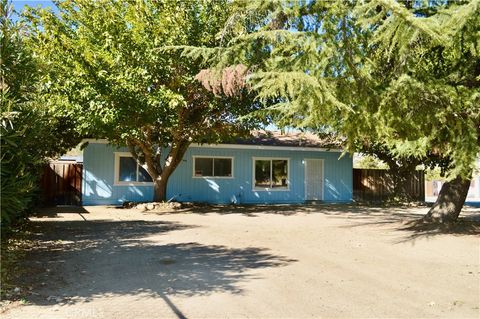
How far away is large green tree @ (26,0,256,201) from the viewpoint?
14250mm

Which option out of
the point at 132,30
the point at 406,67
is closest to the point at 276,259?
the point at 406,67

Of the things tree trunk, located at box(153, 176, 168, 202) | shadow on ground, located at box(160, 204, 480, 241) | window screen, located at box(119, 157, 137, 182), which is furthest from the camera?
window screen, located at box(119, 157, 137, 182)

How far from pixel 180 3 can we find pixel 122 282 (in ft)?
35.8

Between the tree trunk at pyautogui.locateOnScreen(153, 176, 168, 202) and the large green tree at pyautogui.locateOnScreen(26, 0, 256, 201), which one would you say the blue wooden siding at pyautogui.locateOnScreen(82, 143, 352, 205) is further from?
the large green tree at pyautogui.locateOnScreen(26, 0, 256, 201)

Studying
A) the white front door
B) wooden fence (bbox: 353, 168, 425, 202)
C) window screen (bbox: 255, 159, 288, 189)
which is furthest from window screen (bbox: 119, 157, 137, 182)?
wooden fence (bbox: 353, 168, 425, 202)

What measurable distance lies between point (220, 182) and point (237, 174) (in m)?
0.96

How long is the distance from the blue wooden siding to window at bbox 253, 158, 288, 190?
0.26m

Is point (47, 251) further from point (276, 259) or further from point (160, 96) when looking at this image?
point (160, 96)

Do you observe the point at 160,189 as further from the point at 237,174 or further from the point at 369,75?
the point at 369,75

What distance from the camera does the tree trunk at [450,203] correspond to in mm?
12031

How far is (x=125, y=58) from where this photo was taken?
1441 centimetres

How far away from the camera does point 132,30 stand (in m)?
14.4

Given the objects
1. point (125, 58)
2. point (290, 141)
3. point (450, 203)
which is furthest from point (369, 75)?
point (290, 141)

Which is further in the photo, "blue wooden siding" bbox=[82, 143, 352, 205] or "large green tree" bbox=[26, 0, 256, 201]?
"blue wooden siding" bbox=[82, 143, 352, 205]
